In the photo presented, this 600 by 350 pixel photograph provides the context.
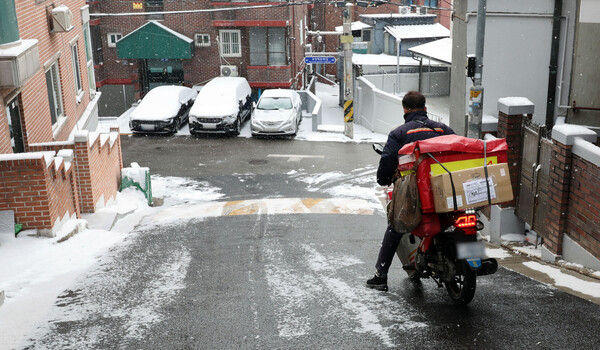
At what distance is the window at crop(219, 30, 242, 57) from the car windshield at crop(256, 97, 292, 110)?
7.50m

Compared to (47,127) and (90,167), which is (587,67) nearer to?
(90,167)

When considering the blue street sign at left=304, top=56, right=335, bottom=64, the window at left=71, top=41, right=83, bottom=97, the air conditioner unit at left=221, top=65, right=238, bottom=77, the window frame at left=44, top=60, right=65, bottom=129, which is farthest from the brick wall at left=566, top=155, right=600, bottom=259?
the air conditioner unit at left=221, top=65, right=238, bottom=77

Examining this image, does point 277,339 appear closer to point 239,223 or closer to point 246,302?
point 246,302

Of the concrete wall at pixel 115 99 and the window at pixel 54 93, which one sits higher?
→ the window at pixel 54 93

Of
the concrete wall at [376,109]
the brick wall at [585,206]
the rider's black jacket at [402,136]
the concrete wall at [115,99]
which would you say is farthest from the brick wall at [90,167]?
the concrete wall at [115,99]

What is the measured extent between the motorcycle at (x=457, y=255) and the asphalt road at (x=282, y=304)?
8.6 inches

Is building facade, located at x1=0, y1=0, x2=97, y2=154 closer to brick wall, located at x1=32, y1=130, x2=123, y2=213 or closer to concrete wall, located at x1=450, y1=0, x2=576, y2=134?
brick wall, located at x1=32, y1=130, x2=123, y2=213

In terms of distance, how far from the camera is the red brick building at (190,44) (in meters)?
31.5

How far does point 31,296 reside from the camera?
581cm

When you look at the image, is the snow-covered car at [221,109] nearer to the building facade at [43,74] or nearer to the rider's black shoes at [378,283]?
the building facade at [43,74]

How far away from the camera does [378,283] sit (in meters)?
5.89

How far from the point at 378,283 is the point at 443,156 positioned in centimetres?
154

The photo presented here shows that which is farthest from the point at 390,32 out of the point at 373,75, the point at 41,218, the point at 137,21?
the point at 41,218

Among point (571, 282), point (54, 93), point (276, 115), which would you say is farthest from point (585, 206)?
point (276, 115)
